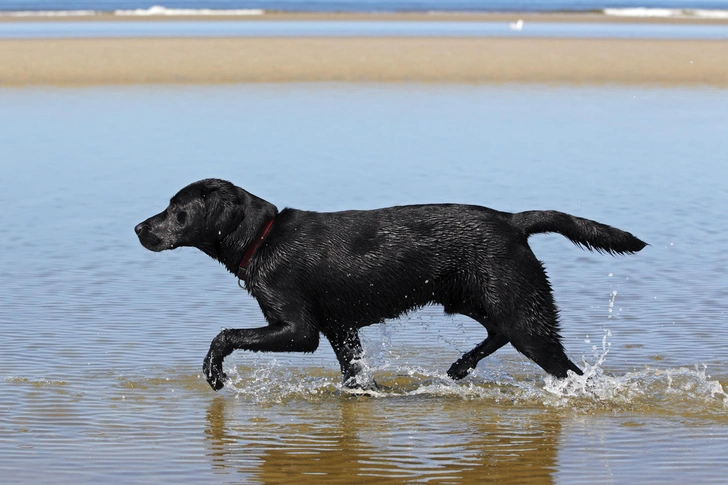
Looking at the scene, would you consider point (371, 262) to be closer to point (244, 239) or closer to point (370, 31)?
point (244, 239)

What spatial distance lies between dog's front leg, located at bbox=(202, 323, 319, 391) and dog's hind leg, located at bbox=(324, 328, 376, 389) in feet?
0.91

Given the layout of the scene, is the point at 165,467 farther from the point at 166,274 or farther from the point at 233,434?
the point at 166,274

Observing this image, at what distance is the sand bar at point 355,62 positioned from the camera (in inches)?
911

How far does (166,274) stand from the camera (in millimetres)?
8617

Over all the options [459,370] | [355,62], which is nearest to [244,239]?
[459,370]

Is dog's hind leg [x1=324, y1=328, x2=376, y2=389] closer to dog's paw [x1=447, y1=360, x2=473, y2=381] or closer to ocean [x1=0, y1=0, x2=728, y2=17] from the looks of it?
dog's paw [x1=447, y1=360, x2=473, y2=381]

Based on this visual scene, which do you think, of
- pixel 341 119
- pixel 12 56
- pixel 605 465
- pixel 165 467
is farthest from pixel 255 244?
pixel 12 56

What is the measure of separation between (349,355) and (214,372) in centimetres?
72

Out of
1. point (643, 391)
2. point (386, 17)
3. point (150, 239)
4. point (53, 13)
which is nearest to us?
point (643, 391)

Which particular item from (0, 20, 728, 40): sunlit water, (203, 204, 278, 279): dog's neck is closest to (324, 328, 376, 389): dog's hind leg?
(203, 204, 278, 279): dog's neck

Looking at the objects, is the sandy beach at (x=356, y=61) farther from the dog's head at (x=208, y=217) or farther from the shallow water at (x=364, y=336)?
the dog's head at (x=208, y=217)

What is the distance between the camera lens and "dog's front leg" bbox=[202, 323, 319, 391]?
5.87 m

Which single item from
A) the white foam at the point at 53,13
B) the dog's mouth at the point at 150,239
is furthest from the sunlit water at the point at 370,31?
the dog's mouth at the point at 150,239

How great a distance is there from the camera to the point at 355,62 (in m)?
25.2
